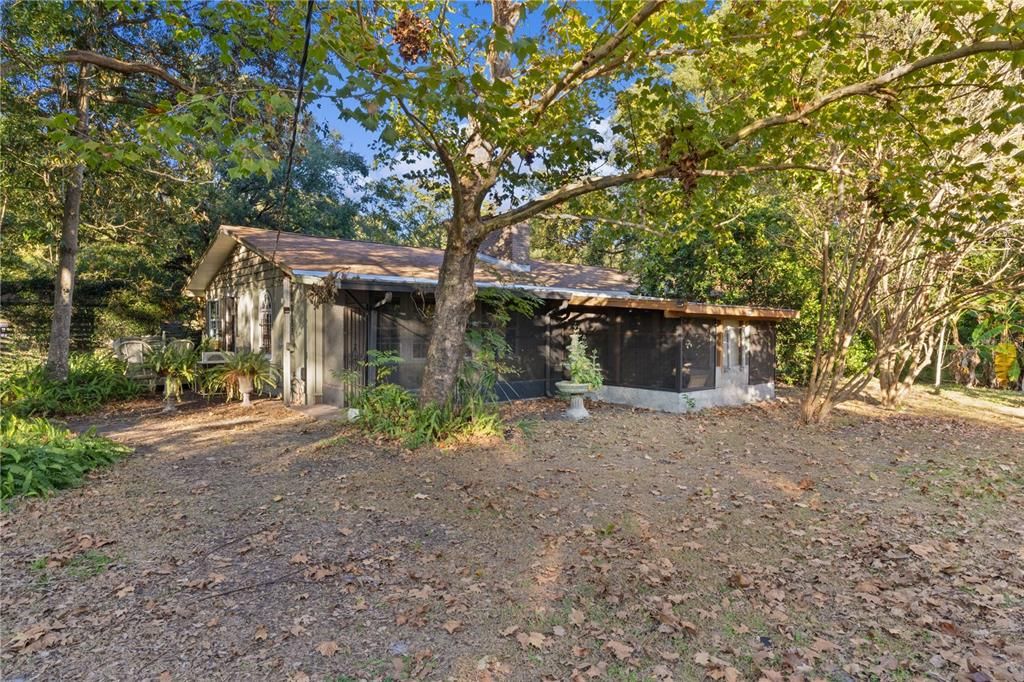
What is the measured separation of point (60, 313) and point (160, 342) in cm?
341

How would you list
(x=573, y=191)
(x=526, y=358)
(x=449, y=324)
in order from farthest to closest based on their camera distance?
(x=526, y=358) < (x=449, y=324) < (x=573, y=191)

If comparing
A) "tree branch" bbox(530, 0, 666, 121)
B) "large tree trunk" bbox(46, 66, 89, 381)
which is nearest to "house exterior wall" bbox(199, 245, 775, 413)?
"large tree trunk" bbox(46, 66, 89, 381)

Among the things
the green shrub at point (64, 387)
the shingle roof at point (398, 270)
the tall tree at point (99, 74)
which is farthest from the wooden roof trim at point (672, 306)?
the green shrub at point (64, 387)

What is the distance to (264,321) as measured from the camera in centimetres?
1234

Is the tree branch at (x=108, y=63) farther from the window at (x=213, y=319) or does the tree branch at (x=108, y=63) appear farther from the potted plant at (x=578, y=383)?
the window at (x=213, y=319)

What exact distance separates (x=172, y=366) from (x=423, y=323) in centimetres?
484

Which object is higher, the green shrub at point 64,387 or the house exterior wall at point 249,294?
the house exterior wall at point 249,294

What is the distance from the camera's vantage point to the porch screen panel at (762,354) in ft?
44.5

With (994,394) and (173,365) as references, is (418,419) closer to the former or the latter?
(173,365)

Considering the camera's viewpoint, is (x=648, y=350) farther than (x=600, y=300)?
Yes

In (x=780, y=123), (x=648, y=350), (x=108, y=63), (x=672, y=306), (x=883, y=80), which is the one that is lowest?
(x=648, y=350)

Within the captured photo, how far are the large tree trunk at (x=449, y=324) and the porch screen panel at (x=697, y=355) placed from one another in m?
5.68

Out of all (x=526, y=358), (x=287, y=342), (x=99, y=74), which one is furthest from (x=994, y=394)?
(x=99, y=74)

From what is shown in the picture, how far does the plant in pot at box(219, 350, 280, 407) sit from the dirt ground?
372 cm
